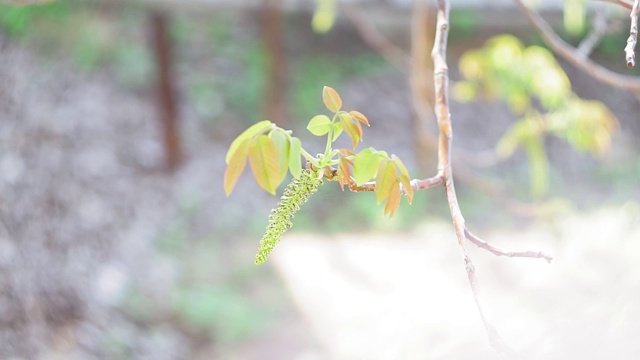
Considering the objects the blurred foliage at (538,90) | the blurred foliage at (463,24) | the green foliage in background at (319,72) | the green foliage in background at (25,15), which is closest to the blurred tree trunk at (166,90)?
the green foliage in background at (25,15)

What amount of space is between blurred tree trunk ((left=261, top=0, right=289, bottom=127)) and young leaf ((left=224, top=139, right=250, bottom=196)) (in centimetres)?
315

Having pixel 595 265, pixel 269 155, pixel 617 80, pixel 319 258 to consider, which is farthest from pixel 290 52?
pixel 269 155

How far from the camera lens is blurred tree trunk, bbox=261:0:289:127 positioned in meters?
3.67

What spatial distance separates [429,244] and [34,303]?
1598mm

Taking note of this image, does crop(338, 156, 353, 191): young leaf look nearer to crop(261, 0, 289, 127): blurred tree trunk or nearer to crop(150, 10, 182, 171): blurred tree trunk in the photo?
crop(150, 10, 182, 171): blurred tree trunk

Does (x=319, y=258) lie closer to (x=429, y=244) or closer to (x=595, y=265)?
(x=429, y=244)

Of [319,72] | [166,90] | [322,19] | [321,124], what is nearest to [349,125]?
[321,124]

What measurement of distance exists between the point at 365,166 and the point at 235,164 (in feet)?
0.36

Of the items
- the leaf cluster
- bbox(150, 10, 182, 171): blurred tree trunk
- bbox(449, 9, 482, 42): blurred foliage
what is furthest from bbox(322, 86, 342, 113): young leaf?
bbox(449, 9, 482, 42): blurred foliage

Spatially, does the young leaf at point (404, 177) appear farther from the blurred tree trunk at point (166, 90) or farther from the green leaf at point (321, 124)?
the blurred tree trunk at point (166, 90)

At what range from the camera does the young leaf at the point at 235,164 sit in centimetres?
59

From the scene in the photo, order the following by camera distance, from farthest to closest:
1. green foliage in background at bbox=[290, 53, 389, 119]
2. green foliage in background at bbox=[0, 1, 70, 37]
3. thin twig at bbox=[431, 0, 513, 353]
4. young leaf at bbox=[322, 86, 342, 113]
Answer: green foliage in background at bbox=[290, 53, 389, 119]
green foliage in background at bbox=[0, 1, 70, 37]
young leaf at bbox=[322, 86, 342, 113]
thin twig at bbox=[431, 0, 513, 353]

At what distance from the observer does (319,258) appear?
305cm

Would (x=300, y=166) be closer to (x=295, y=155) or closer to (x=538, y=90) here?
(x=295, y=155)
